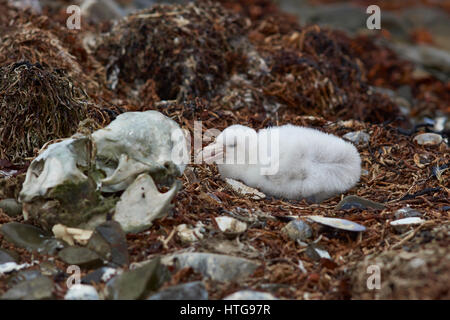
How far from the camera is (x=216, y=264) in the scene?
3.17 m

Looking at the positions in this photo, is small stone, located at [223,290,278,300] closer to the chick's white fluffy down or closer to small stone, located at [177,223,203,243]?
small stone, located at [177,223,203,243]

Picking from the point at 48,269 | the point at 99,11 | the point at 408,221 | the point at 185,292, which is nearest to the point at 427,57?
the point at 99,11

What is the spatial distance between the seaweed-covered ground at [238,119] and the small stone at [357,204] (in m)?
0.03

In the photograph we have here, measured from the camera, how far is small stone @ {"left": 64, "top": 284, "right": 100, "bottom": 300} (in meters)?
2.97

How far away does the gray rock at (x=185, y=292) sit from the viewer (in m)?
2.89

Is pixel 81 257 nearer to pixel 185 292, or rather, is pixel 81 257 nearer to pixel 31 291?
pixel 31 291

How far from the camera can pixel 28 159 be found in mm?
4141

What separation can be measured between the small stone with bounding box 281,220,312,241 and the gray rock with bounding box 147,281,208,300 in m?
0.84

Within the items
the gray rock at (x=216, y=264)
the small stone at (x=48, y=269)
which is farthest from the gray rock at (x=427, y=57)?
the small stone at (x=48, y=269)

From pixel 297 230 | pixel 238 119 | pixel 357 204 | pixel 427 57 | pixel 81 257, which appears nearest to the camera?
pixel 81 257

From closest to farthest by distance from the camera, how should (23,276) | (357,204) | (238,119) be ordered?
(23,276) < (357,204) < (238,119)

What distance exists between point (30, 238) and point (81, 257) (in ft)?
1.47
